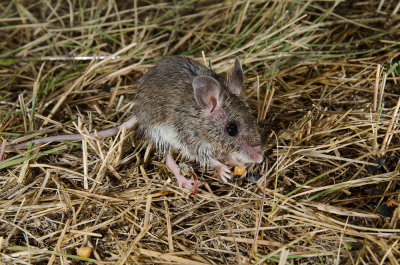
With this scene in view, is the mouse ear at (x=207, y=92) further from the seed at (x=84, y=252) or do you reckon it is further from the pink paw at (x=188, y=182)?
the seed at (x=84, y=252)

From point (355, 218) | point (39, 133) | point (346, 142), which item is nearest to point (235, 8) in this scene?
point (346, 142)

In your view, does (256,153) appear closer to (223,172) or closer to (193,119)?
(223,172)

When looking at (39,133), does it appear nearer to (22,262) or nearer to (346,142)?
(22,262)

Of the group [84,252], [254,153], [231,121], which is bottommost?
[84,252]

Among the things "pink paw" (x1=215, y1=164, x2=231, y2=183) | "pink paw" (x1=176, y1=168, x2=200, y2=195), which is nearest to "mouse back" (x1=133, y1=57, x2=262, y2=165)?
"pink paw" (x1=215, y1=164, x2=231, y2=183)

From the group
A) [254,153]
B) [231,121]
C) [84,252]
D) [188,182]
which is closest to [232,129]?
[231,121]

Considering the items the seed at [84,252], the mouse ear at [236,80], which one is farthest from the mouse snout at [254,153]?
the seed at [84,252]

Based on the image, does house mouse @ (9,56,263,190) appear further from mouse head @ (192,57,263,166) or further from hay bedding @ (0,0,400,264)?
hay bedding @ (0,0,400,264)
